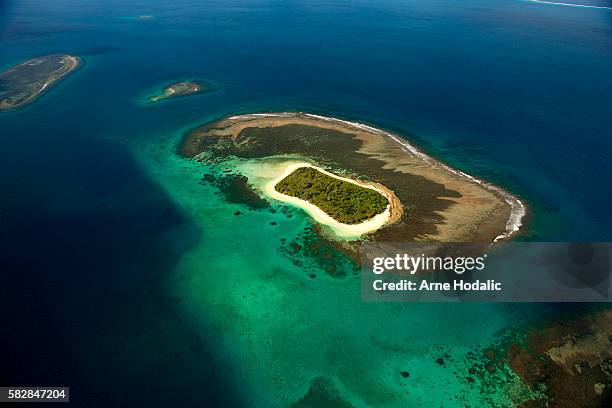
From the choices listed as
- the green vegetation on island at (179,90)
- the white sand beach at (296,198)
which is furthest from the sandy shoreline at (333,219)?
the green vegetation on island at (179,90)

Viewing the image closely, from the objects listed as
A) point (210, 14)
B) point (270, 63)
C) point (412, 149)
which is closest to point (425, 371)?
point (412, 149)

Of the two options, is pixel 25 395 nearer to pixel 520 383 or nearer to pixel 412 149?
pixel 520 383

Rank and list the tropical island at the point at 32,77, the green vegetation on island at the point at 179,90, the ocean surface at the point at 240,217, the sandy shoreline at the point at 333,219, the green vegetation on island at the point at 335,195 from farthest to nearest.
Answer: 1. the green vegetation on island at the point at 179,90
2. the tropical island at the point at 32,77
3. the green vegetation on island at the point at 335,195
4. the sandy shoreline at the point at 333,219
5. the ocean surface at the point at 240,217

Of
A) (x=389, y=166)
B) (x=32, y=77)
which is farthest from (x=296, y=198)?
(x=32, y=77)

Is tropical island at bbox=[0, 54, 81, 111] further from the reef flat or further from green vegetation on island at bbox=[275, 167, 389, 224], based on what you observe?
green vegetation on island at bbox=[275, 167, 389, 224]

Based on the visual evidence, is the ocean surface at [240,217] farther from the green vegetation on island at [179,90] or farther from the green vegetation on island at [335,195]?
the green vegetation on island at [335,195]
